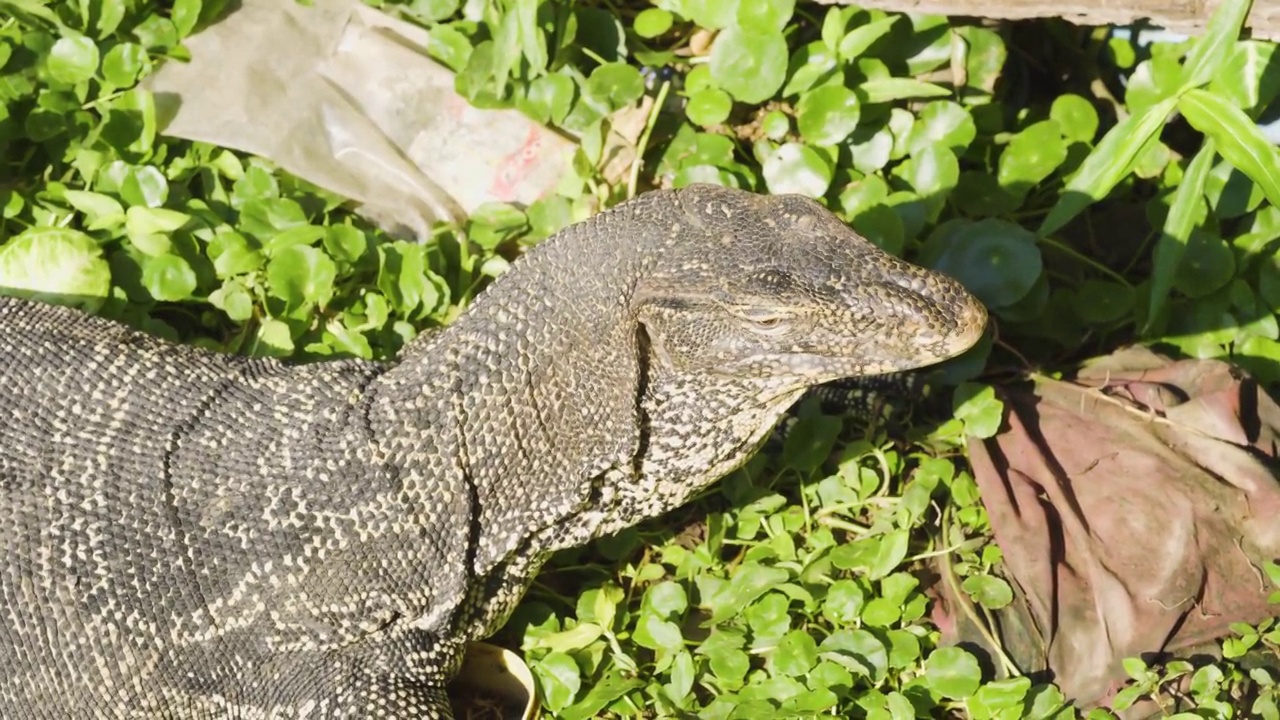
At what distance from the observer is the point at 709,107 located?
389 cm

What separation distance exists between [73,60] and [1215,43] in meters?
3.29

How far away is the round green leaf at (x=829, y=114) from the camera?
3803mm

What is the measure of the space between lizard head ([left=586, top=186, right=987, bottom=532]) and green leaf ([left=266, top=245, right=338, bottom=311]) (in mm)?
1217

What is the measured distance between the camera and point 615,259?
2908 mm

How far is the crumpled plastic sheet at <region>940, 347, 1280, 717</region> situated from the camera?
10.7 ft

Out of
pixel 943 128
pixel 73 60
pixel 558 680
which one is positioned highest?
pixel 943 128

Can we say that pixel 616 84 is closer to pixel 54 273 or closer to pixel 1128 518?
pixel 54 273

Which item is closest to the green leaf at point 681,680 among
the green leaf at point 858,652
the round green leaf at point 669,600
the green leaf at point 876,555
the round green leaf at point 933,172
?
the round green leaf at point 669,600

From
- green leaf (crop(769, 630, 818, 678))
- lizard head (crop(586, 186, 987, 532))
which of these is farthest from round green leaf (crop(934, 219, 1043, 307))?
green leaf (crop(769, 630, 818, 678))

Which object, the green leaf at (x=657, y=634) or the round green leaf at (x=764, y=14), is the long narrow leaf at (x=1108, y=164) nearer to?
the round green leaf at (x=764, y=14)

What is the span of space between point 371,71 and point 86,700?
7.02ft

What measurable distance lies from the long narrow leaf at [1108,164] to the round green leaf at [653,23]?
1.32 meters

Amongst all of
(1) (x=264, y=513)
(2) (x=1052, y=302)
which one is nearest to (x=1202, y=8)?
(2) (x=1052, y=302)

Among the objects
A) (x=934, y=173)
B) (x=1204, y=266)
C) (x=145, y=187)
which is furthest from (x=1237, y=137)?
(x=145, y=187)
